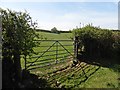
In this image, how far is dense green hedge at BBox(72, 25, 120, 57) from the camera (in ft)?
63.7

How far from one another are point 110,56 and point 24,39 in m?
10.9

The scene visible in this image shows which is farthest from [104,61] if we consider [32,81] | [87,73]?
[32,81]

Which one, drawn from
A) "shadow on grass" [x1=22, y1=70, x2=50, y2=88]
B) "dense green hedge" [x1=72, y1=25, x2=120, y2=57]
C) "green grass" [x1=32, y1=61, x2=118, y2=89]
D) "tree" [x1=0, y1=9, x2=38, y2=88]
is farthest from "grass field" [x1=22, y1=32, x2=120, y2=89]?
"dense green hedge" [x1=72, y1=25, x2=120, y2=57]

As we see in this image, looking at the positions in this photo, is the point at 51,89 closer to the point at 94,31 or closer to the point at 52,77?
the point at 52,77

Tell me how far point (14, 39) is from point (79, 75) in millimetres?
4618

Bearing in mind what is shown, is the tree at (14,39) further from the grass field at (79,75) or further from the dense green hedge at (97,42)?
the dense green hedge at (97,42)

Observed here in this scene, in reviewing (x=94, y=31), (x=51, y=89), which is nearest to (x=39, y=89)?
(x=51, y=89)

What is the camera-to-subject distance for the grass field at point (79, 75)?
1204 cm

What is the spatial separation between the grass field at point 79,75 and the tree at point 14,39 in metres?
1.66

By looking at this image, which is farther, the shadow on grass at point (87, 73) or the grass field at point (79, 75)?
the shadow on grass at point (87, 73)

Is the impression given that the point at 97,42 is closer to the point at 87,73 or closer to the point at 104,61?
the point at 104,61

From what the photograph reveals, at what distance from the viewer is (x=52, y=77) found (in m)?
12.6

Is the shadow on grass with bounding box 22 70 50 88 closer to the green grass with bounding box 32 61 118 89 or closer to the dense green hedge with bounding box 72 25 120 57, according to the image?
the green grass with bounding box 32 61 118 89

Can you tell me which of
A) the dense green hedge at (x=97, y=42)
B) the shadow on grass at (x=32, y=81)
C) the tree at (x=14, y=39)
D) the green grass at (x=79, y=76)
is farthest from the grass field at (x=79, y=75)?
the dense green hedge at (x=97, y=42)
